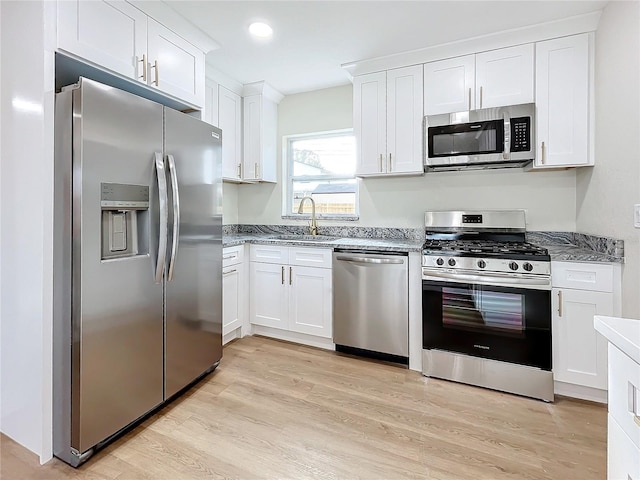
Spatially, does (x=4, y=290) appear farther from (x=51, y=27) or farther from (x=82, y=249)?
(x=51, y=27)

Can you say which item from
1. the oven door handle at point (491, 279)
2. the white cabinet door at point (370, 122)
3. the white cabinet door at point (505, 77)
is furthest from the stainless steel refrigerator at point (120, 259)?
the white cabinet door at point (505, 77)

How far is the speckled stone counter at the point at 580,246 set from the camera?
6.58 ft

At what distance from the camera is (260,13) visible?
2.22m

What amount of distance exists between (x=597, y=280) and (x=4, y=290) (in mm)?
3406

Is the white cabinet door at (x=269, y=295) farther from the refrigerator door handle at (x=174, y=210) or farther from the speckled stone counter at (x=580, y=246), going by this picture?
the speckled stone counter at (x=580, y=246)

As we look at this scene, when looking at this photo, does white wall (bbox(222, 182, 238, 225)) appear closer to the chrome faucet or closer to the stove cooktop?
the chrome faucet

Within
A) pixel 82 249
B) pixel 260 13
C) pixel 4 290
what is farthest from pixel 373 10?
pixel 4 290

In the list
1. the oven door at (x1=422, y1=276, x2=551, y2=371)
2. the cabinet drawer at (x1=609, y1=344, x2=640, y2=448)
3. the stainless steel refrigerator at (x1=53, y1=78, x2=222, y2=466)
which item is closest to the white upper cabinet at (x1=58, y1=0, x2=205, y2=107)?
the stainless steel refrigerator at (x1=53, y1=78, x2=222, y2=466)

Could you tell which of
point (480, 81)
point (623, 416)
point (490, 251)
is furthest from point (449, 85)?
point (623, 416)

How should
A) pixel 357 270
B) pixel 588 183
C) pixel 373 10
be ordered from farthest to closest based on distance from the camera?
pixel 357 270 → pixel 588 183 → pixel 373 10

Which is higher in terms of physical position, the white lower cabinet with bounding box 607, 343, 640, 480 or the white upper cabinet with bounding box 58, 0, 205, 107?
the white upper cabinet with bounding box 58, 0, 205, 107

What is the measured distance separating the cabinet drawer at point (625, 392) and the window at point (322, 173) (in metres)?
2.83

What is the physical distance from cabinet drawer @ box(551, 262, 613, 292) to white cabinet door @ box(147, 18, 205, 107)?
2784mm

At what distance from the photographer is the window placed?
139 inches
